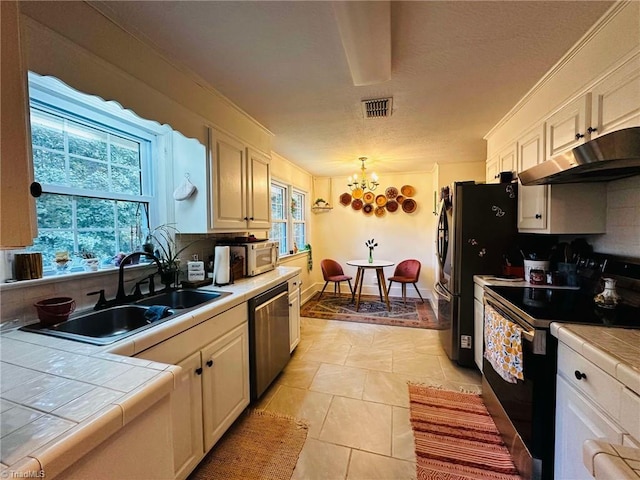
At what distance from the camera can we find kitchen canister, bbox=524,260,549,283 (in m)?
2.12

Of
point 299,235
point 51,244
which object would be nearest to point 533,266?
point 51,244

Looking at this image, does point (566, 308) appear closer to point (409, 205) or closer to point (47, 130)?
point (47, 130)

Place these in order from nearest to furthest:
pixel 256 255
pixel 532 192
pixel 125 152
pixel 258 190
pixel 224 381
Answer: pixel 224 381 < pixel 125 152 < pixel 532 192 < pixel 256 255 < pixel 258 190

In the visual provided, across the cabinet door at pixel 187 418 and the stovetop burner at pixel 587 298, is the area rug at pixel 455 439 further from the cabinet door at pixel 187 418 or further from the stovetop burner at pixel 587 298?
the cabinet door at pixel 187 418

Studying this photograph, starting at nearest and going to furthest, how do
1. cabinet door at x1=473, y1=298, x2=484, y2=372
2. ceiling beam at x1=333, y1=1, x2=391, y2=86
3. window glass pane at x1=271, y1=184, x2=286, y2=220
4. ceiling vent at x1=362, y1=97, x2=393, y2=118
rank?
ceiling beam at x1=333, y1=1, x2=391, y2=86 < ceiling vent at x1=362, y1=97, x2=393, y2=118 < cabinet door at x1=473, y1=298, x2=484, y2=372 < window glass pane at x1=271, y1=184, x2=286, y2=220

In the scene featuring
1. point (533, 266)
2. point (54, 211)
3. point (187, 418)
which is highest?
point (54, 211)

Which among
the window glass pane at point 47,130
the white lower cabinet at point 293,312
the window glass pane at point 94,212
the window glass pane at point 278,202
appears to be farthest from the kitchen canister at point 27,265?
the window glass pane at point 278,202

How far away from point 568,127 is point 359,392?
2335mm

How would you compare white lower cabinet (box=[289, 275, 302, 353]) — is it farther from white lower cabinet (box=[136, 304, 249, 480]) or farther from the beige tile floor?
white lower cabinet (box=[136, 304, 249, 480])

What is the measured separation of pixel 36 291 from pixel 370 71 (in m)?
2.10

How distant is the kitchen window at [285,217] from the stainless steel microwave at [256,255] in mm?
1072

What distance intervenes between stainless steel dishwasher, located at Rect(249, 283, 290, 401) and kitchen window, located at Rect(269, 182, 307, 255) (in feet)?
5.46

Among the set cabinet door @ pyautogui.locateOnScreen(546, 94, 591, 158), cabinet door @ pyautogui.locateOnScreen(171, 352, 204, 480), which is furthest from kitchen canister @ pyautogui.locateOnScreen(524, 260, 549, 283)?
cabinet door @ pyautogui.locateOnScreen(171, 352, 204, 480)

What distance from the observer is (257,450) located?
1.64 m
